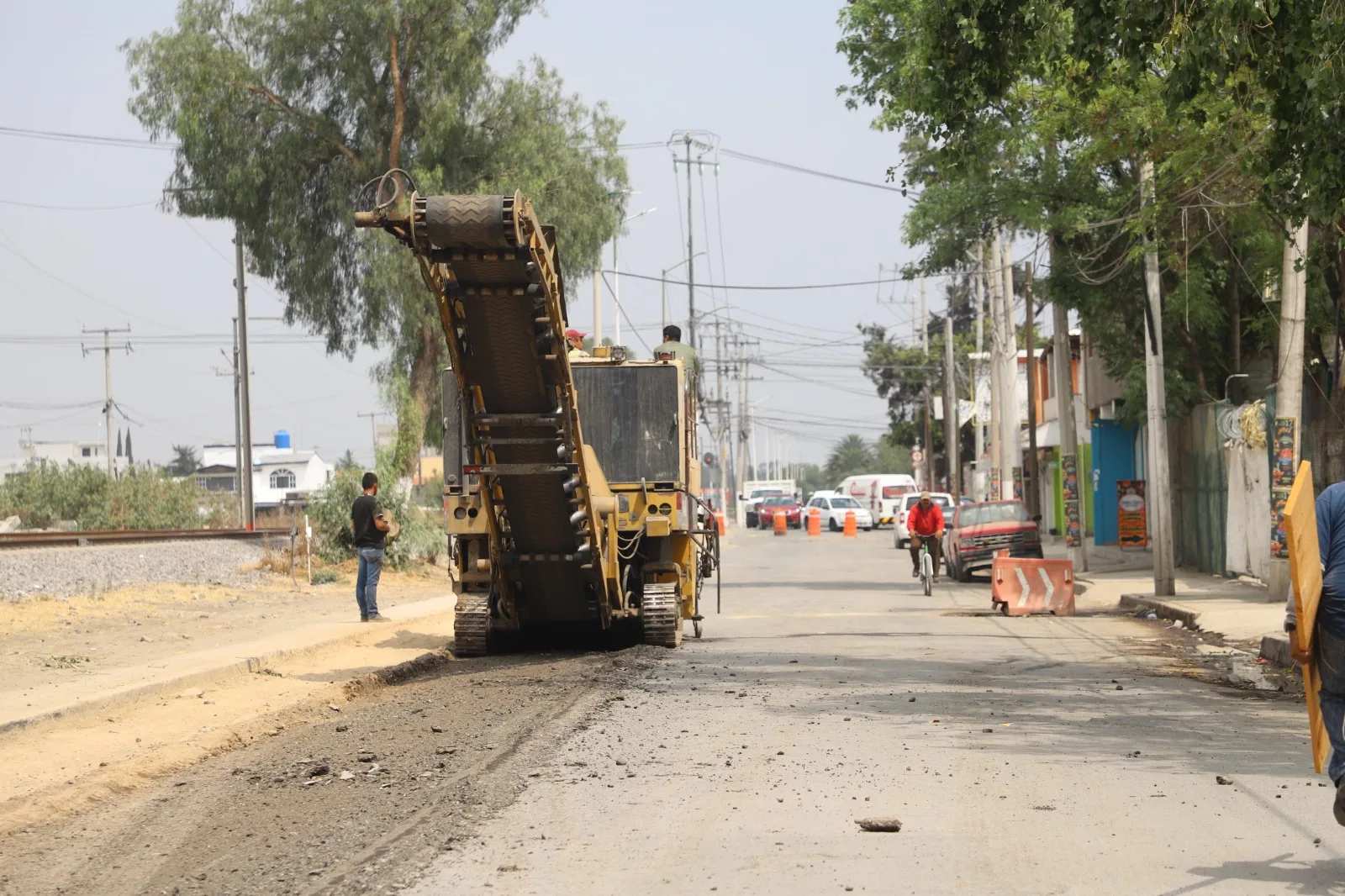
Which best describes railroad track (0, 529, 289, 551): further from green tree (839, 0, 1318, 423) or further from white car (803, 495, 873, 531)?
white car (803, 495, 873, 531)

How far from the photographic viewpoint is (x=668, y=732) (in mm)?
10430

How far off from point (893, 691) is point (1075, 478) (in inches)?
836

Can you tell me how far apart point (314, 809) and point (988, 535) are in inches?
972

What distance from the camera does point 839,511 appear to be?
239 feet

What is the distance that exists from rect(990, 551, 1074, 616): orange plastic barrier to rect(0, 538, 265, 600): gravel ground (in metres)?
13.3

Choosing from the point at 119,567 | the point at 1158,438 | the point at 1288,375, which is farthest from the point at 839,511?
the point at 1288,375

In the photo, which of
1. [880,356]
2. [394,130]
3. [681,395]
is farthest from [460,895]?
[880,356]

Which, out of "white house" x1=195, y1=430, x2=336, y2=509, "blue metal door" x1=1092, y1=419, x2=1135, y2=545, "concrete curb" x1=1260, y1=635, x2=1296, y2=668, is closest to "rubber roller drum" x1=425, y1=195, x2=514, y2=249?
"concrete curb" x1=1260, y1=635, x2=1296, y2=668

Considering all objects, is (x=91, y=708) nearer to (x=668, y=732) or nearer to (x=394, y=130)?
(x=668, y=732)

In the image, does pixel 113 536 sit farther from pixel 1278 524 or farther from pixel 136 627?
pixel 1278 524

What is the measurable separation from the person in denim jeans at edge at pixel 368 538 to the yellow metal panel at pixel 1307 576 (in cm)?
1448

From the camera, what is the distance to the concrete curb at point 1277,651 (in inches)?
593

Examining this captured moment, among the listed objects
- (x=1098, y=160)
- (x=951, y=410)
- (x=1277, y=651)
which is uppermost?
(x=1098, y=160)

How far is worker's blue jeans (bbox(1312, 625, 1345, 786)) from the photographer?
21.5 ft
